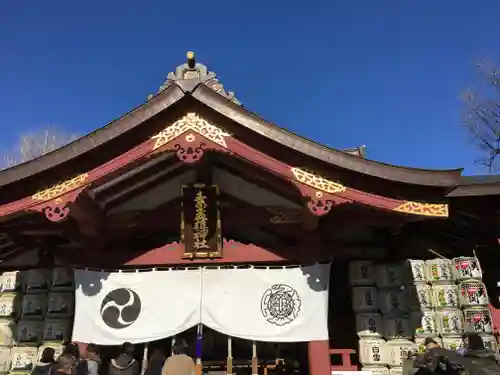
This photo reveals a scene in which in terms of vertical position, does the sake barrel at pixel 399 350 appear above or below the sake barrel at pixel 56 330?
below

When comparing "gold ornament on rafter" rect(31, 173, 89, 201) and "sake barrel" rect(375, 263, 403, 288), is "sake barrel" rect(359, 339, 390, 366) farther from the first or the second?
"gold ornament on rafter" rect(31, 173, 89, 201)

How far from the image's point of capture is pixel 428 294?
745 cm

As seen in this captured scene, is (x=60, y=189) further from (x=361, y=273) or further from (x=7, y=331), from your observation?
(x=361, y=273)

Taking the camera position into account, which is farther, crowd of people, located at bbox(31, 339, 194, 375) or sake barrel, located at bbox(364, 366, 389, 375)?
sake barrel, located at bbox(364, 366, 389, 375)

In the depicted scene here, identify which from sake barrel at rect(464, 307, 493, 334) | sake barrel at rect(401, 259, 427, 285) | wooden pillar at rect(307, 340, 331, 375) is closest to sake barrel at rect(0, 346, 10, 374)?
wooden pillar at rect(307, 340, 331, 375)

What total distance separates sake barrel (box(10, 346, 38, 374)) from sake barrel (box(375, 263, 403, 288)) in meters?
6.15

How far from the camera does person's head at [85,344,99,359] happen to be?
259 inches

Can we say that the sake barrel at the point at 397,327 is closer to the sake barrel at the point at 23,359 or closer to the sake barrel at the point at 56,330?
the sake barrel at the point at 56,330

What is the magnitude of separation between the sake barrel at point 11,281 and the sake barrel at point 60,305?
2.38ft

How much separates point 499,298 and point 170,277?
5962 millimetres

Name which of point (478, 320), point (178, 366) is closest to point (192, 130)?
point (178, 366)

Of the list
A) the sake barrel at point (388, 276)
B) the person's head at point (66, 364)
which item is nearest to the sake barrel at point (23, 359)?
the person's head at point (66, 364)

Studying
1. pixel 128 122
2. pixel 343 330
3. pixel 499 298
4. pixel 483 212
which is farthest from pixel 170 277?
pixel 499 298

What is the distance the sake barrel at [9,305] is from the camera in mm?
7848
